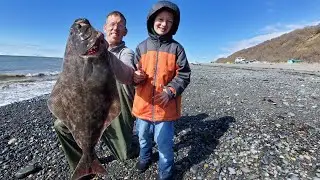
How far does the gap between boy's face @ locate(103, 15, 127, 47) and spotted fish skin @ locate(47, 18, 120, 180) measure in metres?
1.89

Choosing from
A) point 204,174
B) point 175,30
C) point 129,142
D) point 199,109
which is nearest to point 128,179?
point 129,142

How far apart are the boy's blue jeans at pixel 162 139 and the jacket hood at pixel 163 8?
1.39 metres

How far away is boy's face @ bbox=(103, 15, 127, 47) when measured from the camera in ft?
17.0

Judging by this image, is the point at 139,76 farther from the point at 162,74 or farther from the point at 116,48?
the point at 116,48

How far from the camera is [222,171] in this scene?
5160 mm

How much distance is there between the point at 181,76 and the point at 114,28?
1.44m

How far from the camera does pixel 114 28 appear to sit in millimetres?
5188

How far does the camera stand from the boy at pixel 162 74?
15.3 ft

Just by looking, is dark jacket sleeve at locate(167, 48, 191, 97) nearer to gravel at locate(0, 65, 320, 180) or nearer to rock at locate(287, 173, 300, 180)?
gravel at locate(0, 65, 320, 180)

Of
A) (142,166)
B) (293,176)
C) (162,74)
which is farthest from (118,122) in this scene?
(293,176)

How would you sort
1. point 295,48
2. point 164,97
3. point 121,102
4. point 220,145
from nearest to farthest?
point 164,97 → point 121,102 → point 220,145 → point 295,48

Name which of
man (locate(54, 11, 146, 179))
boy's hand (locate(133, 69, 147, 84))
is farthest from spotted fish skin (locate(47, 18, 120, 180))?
man (locate(54, 11, 146, 179))

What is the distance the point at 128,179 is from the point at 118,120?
994 mm

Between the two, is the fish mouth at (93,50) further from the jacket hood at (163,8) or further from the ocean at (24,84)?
the jacket hood at (163,8)
